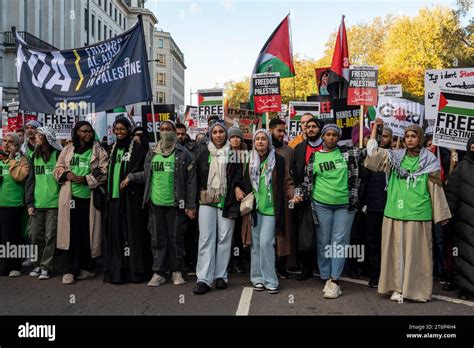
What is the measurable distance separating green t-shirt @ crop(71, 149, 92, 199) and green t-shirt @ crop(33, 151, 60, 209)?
319 millimetres

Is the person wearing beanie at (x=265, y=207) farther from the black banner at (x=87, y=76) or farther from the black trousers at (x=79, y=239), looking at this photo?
the black trousers at (x=79, y=239)

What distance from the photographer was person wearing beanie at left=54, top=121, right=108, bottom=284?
7.12 m

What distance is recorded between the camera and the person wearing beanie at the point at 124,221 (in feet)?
22.8

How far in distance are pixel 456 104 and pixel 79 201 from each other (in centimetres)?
527

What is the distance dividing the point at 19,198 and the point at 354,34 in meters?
Result: 44.5

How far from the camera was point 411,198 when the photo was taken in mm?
6035

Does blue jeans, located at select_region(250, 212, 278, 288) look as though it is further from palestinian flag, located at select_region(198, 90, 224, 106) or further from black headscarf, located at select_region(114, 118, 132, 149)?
palestinian flag, located at select_region(198, 90, 224, 106)

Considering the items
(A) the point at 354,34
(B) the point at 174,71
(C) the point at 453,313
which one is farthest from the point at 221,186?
(B) the point at 174,71

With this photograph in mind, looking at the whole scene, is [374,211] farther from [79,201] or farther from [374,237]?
[79,201]

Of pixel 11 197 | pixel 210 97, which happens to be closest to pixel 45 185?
pixel 11 197

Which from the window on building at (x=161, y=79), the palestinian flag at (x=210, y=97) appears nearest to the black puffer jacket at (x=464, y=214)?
the palestinian flag at (x=210, y=97)

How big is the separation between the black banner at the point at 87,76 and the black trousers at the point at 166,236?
1.83 m

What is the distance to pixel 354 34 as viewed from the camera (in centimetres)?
4784

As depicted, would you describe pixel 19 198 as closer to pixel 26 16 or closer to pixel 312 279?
pixel 312 279
